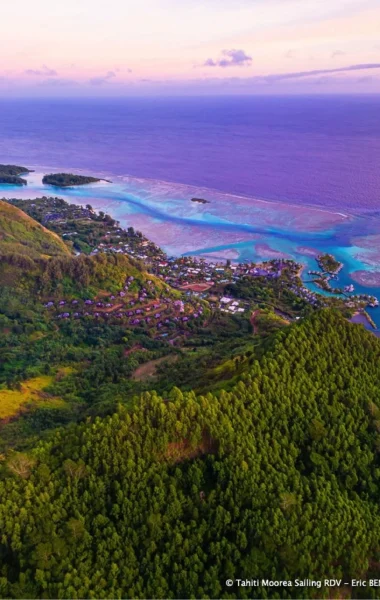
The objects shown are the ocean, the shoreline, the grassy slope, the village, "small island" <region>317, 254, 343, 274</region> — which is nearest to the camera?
the village

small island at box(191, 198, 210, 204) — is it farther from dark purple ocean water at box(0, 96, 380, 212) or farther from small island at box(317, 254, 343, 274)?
small island at box(317, 254, 343, 274)

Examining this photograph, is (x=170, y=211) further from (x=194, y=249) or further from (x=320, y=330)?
(x=320, y=330)

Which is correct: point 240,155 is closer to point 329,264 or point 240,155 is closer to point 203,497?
point 329,264

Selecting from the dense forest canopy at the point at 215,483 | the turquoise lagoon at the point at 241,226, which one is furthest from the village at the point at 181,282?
the dense forest canopy at the point at 215,483

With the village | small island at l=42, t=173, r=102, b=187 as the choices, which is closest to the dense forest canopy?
the village

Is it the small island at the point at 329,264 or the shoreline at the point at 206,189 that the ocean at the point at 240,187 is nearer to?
the shoreline at the point at 206,189
